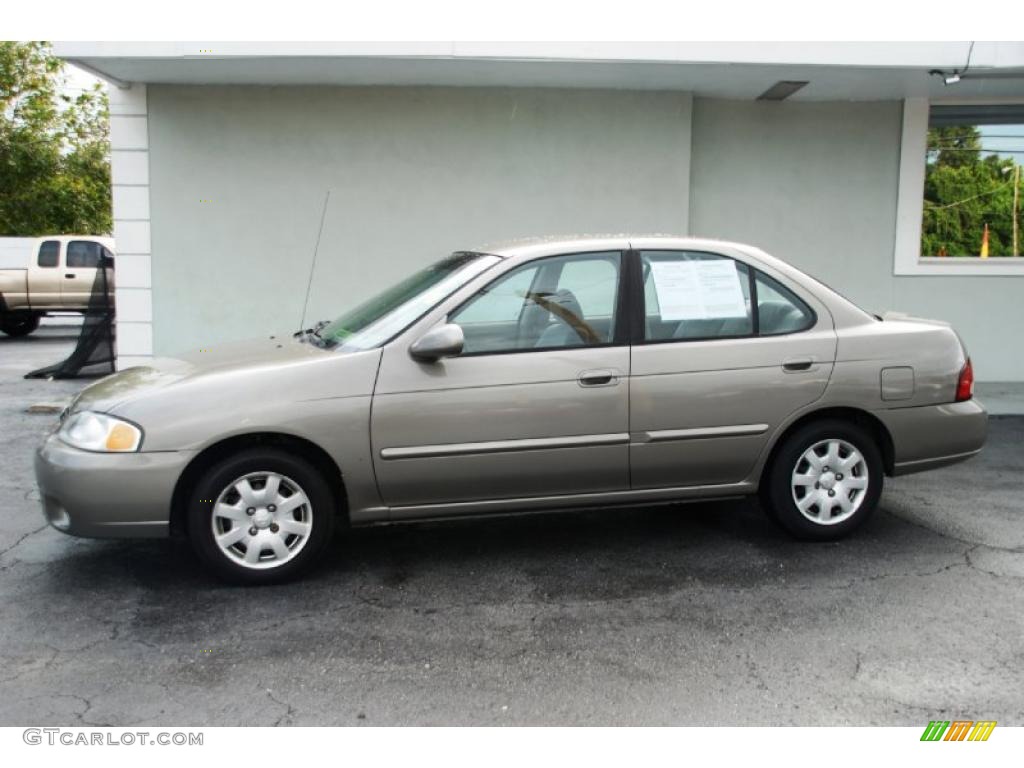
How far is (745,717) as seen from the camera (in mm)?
3328

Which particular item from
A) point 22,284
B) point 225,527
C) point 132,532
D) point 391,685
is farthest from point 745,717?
point 22,284

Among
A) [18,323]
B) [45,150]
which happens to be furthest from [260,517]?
[45,150]

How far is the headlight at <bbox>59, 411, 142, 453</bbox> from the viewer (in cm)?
434

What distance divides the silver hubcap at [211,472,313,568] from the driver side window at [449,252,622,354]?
3.55 ft

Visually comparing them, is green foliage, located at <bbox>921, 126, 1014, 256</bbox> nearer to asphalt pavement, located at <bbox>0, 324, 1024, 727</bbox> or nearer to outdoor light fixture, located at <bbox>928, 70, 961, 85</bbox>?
outdoor light fixture, located at <bbox>928, 70, 961, 85</bbox>

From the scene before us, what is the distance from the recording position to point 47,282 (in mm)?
18297

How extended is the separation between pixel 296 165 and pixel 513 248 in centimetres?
483

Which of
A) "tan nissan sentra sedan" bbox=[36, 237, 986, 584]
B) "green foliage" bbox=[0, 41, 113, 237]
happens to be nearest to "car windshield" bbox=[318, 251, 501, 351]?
"tan nissan sentra sedan" bbox=[36, 237, 986, 584]

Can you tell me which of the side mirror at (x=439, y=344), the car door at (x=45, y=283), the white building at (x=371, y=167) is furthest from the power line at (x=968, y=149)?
the car door at (x=45, y=283)

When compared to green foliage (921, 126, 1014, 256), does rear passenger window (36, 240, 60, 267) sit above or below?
below

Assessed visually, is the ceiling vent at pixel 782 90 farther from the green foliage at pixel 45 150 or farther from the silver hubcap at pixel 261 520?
the green foliage at pixel 45 150

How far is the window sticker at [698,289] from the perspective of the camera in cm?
498

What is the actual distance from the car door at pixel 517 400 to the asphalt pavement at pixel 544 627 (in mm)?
470
